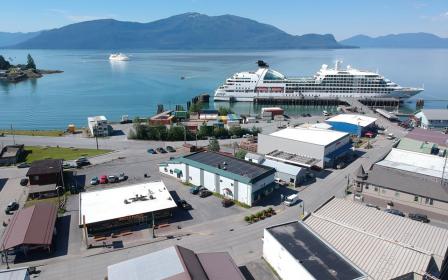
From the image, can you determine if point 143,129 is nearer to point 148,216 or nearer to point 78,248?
point 148,216

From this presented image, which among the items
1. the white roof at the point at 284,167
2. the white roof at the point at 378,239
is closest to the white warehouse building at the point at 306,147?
the white roof at the point at 284,167

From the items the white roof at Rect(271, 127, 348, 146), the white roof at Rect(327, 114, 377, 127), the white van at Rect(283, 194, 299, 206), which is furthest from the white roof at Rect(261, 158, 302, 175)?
the white roof at Rect(327, 114, 377, 127)

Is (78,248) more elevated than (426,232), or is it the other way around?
(426,232)

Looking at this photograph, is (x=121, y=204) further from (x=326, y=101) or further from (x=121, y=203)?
(x=326, y=101)

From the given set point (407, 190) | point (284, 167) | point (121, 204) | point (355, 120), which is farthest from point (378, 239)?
point (355, 120)

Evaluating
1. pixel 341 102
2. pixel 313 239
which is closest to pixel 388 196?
pixel 313 239

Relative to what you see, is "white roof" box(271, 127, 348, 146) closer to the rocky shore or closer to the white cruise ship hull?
the white cruise ship hull
